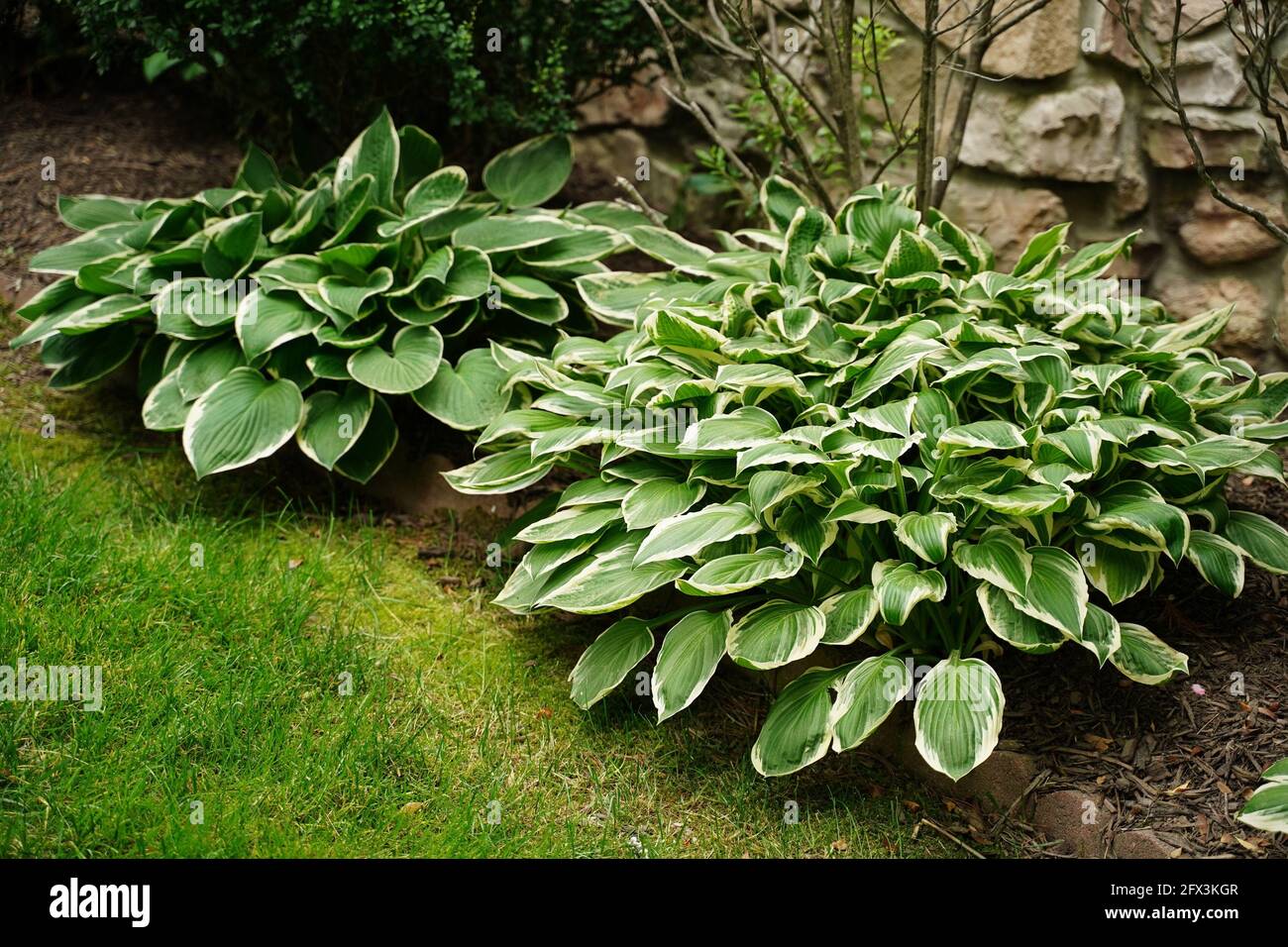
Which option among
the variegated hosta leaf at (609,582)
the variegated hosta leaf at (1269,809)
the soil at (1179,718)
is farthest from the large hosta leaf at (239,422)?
the variegated hosta leaf at (1269,809)

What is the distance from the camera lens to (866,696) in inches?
96.1

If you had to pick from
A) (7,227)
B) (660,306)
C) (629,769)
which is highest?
(660,306)

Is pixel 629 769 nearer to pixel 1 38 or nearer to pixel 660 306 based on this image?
pixel 660 306

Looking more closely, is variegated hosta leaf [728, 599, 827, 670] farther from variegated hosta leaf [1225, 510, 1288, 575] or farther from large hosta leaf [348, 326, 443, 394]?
large hosta leaf [348, 326, 443, 394]

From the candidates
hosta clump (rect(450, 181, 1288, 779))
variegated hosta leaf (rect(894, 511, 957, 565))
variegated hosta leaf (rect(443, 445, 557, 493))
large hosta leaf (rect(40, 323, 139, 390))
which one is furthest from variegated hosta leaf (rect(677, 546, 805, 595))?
large hosta leaf (rect(40, 323, 139, 390))

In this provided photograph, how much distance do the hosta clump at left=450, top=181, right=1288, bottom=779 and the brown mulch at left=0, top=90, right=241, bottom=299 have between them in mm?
2016

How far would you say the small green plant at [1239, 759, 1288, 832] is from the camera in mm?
2086

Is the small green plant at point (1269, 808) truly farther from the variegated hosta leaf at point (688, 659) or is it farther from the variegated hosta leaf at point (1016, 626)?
the variegated hosta leaf at point (688, 659)

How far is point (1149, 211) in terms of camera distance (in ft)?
12.7

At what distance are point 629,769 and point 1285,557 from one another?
5.56 ft
